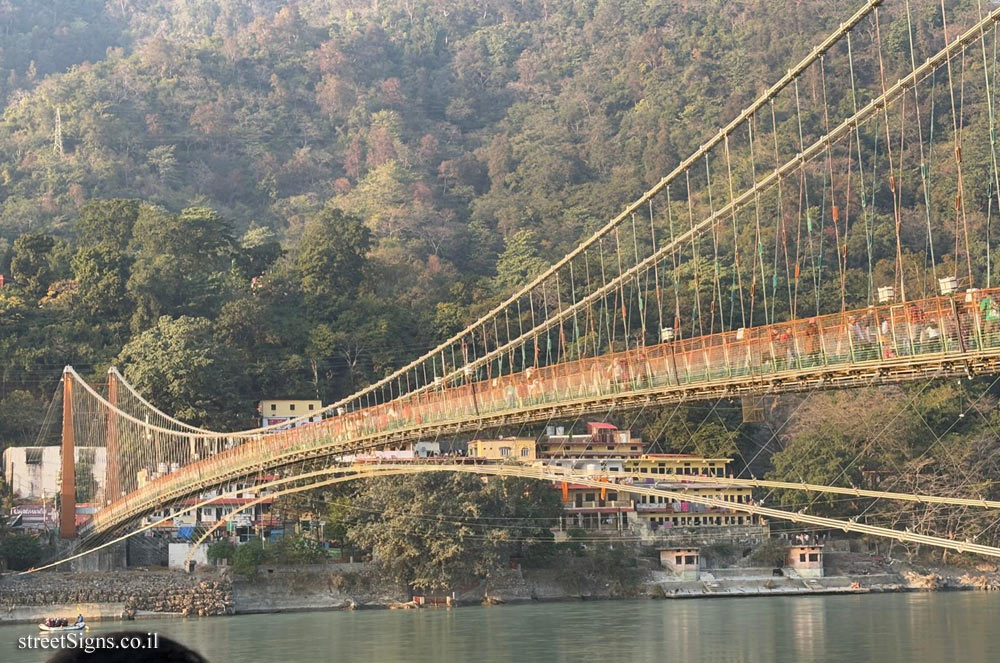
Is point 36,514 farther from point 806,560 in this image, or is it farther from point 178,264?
point 806,560

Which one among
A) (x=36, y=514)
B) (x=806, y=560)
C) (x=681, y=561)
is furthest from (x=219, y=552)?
(x=806, y=560)

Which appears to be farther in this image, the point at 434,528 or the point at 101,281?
the point at 101,281

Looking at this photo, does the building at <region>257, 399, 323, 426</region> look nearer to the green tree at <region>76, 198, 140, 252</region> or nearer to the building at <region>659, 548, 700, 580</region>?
the building at <region>659, 548, 700, 580</region>

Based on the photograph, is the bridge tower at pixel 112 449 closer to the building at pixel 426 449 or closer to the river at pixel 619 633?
the river at pixel 619 633

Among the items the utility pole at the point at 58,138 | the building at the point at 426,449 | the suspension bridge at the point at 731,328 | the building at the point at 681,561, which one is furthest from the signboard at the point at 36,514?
the utility pole at the point at 58,138

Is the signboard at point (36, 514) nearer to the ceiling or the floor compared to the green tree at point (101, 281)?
nearer to the floor


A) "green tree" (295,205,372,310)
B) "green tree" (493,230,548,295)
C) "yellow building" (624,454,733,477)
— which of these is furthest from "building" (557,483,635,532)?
"green tree" (295,205,372,310)

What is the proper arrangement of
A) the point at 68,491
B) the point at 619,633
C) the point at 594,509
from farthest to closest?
the point at 594,509 < the point at 68,491 < the point at 619,633
